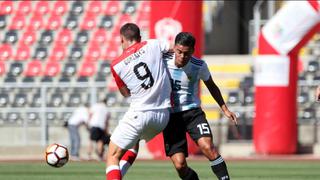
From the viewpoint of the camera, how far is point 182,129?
443 inches

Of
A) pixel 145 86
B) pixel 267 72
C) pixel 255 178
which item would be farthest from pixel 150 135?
pixel 267 72

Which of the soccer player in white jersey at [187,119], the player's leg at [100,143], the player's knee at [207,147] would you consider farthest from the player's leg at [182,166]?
the player's leg at [100,143]

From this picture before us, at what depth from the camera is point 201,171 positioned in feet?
57.9

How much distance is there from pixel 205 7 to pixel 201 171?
50.1ft

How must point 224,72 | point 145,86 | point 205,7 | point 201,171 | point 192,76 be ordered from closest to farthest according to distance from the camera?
point 145,86, point 192,76, point 201,171, point 224,72, point 205,7

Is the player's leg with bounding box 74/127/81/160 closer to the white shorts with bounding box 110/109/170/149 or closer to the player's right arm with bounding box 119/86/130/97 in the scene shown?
the player's right arm with bounding box 119/86/130/97

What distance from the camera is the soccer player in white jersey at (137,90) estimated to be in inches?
409

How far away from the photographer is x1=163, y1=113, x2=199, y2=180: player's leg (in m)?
11.1

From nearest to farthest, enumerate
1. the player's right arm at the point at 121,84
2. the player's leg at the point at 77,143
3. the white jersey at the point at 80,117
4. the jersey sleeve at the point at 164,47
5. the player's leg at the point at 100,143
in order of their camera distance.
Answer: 1. the player's right arm at the point at 121,84
2. the jersey sleeve at the point at 164,47
3. the player's leg at the point at 100,143
4. the player's leg at the point at 77,143
5. the white jersey at the point at 80,117

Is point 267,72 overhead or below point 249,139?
overhead

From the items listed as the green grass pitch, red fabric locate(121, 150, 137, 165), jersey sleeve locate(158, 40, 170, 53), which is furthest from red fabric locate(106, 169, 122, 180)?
the green grass pitch

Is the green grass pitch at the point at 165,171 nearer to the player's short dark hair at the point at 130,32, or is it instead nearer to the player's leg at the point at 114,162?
the player's leg at the point at 114,162

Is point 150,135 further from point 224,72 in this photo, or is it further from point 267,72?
point 224,72

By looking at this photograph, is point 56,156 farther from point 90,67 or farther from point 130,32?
point 90,67
